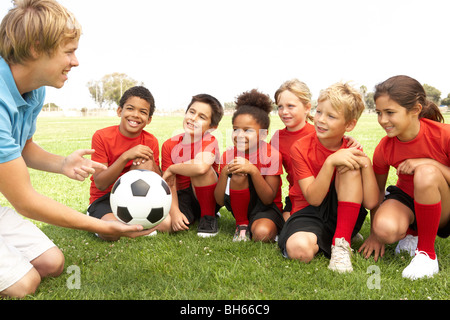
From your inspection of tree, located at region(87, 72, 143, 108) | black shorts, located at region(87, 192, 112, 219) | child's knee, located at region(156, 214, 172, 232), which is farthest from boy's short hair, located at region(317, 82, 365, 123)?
tree, located at region(87, 72, 143, 108)

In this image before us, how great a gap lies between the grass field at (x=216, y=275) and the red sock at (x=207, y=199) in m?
0.45

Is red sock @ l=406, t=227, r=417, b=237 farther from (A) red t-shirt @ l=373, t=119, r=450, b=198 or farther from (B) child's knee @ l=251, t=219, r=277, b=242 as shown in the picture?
(B) child's knee @ l=251, t=219, r=277, b=242

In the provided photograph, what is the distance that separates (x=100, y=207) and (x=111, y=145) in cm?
69

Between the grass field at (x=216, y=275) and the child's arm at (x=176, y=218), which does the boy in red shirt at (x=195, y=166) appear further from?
the grass field at (x=216, y=275)

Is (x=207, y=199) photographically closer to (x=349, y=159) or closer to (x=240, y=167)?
(x=240, y=167)

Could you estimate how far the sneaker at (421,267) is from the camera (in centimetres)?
292

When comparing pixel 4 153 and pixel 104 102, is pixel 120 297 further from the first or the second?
pixel 104 102

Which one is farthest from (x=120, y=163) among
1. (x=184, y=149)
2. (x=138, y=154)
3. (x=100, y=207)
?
(x=184, y=149)

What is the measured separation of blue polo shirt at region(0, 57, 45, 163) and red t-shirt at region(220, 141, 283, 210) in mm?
1871

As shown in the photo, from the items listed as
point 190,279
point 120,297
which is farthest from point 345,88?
point 120,297

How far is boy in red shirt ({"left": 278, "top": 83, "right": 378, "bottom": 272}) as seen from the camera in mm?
3139

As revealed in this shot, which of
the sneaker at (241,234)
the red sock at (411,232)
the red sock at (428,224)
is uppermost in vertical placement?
the red sock at (428,224)

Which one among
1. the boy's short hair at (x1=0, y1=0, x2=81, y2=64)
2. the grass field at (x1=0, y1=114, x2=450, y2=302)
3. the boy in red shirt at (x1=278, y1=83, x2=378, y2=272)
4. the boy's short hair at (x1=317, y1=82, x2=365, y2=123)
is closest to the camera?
the boy's short hair at (x1=0, y1=0, x2=81, y2=64)

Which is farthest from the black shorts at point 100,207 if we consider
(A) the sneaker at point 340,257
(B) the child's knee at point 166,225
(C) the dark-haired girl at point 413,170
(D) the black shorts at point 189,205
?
(C) the dark-haired girl at point 413,170
